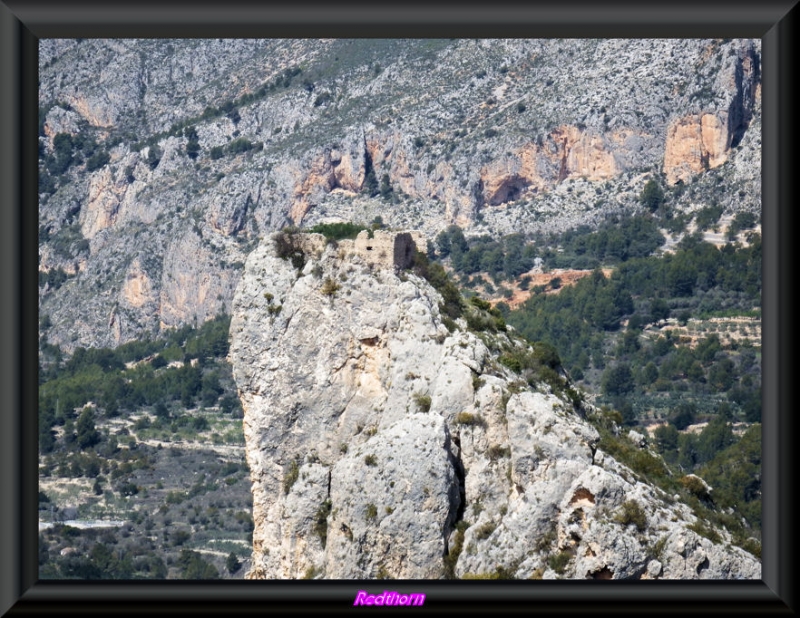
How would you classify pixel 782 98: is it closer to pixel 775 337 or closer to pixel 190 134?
pixel 775 337

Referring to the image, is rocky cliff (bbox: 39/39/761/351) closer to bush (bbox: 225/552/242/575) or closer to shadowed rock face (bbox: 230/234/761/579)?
bush (bbox: 225/552/242/575)

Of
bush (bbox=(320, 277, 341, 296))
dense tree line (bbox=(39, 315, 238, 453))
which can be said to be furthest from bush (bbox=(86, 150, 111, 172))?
bush (bbox=(320, 277, 341, 296))

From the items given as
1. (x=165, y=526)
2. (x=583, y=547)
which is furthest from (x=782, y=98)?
(x=165, y=526)

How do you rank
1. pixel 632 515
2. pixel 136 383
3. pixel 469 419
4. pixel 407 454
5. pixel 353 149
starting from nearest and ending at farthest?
pixel 632 515, pixel 407 454, pixel 469 419, pixel 136 383, pixel 353 149

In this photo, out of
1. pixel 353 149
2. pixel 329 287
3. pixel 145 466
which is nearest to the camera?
pixel 329 287

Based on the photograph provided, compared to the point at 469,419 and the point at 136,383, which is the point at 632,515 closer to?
the point at 469,419

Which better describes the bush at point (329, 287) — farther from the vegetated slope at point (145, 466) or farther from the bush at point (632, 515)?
the vegetated slope at point (145, 466)
